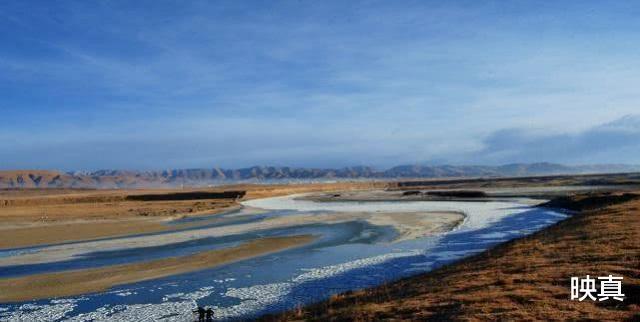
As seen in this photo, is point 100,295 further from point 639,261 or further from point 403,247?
point 639,261

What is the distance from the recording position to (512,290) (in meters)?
12.6

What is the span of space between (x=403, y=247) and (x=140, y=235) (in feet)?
61.3

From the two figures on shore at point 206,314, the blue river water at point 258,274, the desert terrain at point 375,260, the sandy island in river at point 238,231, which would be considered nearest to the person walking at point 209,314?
the two figures on shore at point 206,314

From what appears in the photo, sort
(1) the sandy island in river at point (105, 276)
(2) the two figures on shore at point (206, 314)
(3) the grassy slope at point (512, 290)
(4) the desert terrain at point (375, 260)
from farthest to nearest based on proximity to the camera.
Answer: (1) the sandy island in river at point (105, 276) → (2) the two figures on shore at point (206, 314) → (4) the desert terrain at point (375, 260) → (3) the grassy slope at point (512, 290)

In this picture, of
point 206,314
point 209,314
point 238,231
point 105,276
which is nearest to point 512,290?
point 209,314

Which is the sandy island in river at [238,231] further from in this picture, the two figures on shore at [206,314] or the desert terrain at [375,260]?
the two figures on shore at [206,314]

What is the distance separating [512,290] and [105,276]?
16099 millimetres

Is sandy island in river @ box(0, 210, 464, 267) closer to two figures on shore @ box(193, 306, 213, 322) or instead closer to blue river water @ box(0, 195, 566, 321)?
blue river water @ box(0, 195, 566, 321)

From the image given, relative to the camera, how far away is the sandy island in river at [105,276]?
18984 mm

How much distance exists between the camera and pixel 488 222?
38688mm

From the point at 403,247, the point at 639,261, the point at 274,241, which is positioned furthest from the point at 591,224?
the point at 274,241

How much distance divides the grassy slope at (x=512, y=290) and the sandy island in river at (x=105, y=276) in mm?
9046

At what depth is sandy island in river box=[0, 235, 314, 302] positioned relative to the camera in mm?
18984

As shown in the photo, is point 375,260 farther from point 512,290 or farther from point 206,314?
point 512,290
